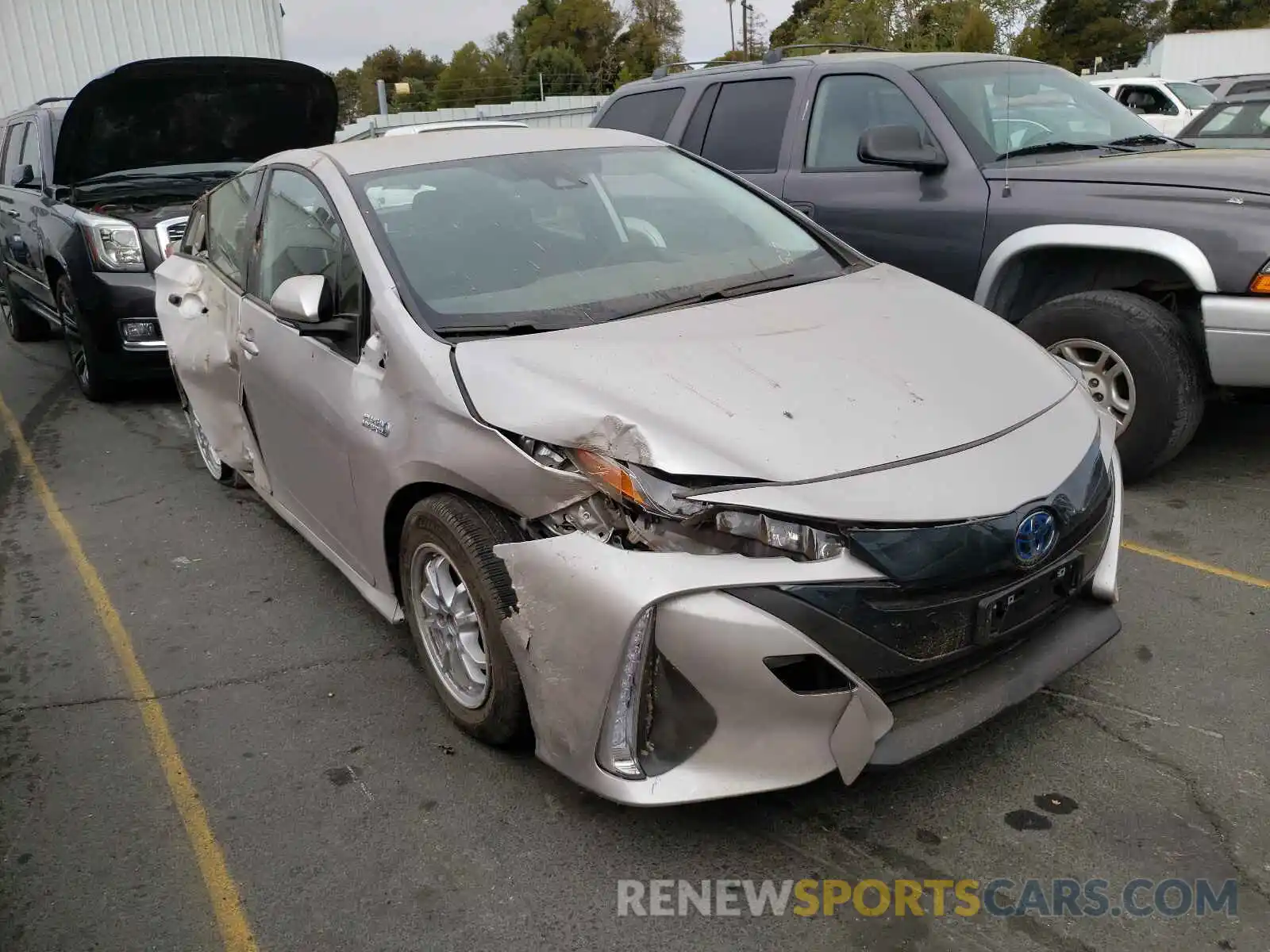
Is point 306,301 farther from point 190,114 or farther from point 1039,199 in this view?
point 190,114

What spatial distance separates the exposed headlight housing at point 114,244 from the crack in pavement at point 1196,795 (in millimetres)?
6020

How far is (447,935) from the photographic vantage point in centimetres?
236

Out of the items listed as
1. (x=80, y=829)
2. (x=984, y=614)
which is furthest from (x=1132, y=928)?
(x=80, y=829)

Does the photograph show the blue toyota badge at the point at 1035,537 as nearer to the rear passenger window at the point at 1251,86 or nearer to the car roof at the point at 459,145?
the car roof at the point at 459,145

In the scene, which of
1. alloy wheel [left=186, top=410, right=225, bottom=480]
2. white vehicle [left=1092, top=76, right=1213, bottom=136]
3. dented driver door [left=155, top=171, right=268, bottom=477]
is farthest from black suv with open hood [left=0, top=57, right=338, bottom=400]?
white vehicle [left=1092, top=76, right=1213, bottom=136]

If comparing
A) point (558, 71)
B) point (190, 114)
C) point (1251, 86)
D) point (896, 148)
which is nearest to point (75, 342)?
point (190, 114)

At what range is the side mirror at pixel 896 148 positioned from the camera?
4.88m

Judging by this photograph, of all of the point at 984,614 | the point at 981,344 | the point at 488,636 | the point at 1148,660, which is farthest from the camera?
the point at 1148,660

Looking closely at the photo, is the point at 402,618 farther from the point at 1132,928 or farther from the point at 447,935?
the point at 1132,928

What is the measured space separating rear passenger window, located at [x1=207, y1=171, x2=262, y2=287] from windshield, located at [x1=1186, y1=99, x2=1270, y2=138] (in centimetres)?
727

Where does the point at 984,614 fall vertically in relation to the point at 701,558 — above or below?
below

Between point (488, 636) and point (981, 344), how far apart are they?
1635 millimetres

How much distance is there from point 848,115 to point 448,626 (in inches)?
150

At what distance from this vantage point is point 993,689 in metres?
2.52
